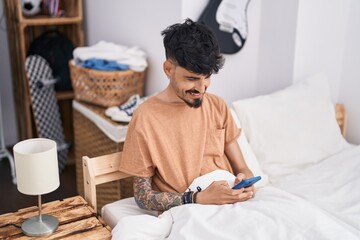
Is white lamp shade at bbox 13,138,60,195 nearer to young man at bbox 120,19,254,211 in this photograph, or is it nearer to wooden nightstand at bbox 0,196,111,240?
Result: wooden nightstand at bbox 0,196,111,240

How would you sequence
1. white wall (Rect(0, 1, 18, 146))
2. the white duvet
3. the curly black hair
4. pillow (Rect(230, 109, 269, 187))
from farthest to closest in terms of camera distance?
1. white wall (Rect(0, 1, 18, 146))
2. pillow (Rect(230, 109, 269, 187))
3. the curly black hair
4. the white duvet

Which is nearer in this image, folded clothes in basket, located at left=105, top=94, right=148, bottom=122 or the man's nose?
the man's nose

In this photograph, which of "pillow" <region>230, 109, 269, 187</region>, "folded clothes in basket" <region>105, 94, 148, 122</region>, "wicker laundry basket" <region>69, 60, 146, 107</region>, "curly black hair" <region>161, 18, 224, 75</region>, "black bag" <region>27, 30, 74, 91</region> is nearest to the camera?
"curly black hair" <region>161, 18, 224, 75</region>

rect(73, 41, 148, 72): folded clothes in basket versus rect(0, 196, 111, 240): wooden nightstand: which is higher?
rect(73, 41, 148, 72): folded clothes in basket

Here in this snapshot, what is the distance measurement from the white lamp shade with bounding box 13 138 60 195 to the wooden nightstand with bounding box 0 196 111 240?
0.14 metres

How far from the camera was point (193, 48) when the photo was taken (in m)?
1.32

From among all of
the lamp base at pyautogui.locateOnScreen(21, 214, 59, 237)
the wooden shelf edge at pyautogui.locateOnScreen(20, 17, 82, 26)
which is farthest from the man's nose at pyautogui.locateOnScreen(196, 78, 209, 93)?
the wooden shelf edge at pyautogui.locateOnScreen(20, 17, 82, 26)

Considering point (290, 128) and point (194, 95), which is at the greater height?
point (194, 95)

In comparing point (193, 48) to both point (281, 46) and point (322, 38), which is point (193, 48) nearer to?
point (281, 46)

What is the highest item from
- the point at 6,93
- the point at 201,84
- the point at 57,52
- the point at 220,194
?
the point at 201,84

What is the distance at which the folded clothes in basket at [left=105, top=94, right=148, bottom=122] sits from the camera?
2018mm

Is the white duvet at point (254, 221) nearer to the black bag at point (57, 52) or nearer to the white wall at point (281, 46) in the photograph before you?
the white wall at point (281, 46)

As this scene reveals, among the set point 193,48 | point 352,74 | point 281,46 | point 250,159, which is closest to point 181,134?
point 193,48

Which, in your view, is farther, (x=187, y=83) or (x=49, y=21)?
(x=49, y=21)
